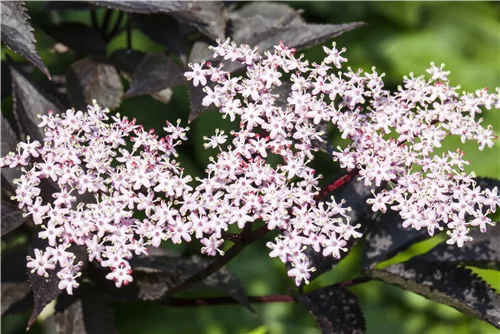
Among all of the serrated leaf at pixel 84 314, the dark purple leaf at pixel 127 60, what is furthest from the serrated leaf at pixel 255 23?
the serrated leaf at pixel 84 314

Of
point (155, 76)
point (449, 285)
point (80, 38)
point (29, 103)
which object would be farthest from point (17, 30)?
point (449, 285)

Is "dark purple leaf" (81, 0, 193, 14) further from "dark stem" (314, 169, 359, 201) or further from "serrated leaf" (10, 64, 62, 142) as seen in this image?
"dark stem" (314, 169, 359, 201)

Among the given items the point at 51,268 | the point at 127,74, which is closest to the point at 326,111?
the point at 51,268

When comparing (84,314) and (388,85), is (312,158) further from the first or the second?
(388,85)

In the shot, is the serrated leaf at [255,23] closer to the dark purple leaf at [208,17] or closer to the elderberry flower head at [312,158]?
the dark purple leaf at [208,17]

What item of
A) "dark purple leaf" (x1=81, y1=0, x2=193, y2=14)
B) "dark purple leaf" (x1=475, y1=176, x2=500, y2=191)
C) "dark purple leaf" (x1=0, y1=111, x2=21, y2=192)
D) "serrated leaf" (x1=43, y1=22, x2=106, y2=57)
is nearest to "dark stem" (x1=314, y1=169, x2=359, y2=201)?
"dark purple leaf" (x1=475, y1=176, x2=500, y2=191)
